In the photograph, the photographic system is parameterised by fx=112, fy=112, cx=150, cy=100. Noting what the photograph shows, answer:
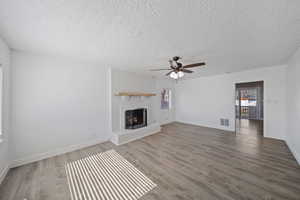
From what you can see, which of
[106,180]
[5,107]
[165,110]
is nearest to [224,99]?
[165,110]

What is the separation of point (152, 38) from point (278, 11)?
168 cm

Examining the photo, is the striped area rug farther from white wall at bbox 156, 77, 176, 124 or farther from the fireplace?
white wall at bbox 156, 77, 176, 124

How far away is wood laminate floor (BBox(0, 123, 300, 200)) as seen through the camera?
1727mm

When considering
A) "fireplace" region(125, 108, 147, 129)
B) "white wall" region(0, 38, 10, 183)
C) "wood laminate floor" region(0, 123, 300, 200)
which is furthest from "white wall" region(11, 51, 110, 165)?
"fireplace" region(125, 108, 147, 129)

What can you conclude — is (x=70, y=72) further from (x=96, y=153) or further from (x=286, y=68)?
(x=286, y=68)

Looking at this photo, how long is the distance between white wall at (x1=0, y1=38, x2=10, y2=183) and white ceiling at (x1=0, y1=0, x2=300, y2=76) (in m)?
0.25

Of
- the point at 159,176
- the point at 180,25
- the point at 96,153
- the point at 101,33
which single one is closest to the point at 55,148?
the point at 96,153

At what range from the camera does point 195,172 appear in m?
2.22

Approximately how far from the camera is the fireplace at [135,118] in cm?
444

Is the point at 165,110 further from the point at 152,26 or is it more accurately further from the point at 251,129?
the point at 152,26

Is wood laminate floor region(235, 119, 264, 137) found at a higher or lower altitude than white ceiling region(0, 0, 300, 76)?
lower

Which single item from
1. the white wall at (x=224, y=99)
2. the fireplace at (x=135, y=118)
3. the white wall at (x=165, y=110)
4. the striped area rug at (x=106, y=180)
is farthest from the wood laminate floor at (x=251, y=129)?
the striped area rug at (x=106, y=180)

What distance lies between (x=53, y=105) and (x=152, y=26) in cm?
312

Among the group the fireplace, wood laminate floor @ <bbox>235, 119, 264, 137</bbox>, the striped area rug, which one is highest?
the fireplace
